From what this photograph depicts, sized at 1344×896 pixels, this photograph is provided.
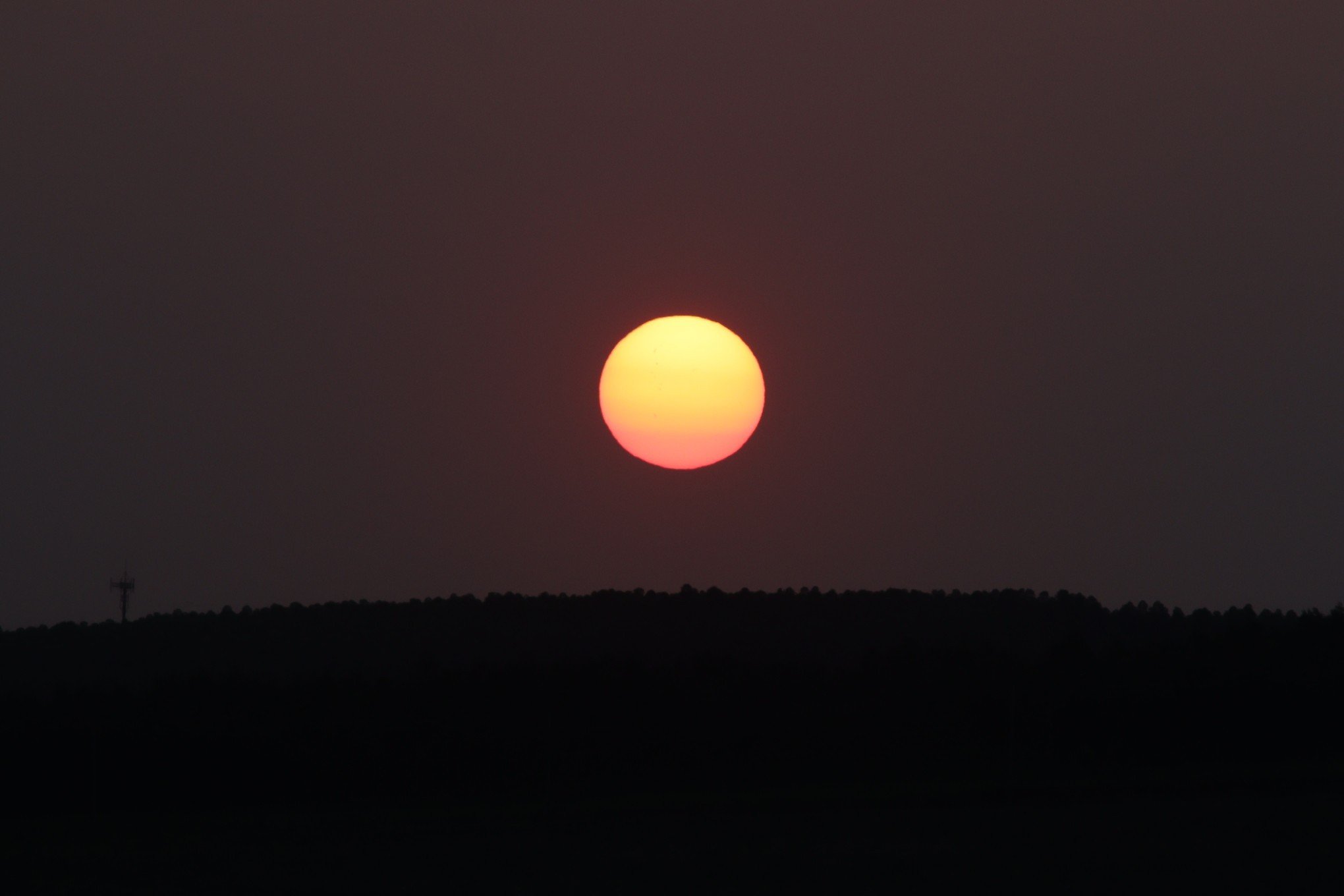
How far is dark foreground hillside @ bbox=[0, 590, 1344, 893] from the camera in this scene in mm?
25219

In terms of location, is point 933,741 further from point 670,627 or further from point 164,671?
point 164,671

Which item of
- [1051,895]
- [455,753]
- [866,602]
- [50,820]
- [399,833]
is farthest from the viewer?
[866,602]

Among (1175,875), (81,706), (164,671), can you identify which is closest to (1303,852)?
(1175,875)

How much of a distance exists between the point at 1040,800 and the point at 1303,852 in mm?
8165

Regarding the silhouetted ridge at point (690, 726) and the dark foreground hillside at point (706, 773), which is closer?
the dark foreground hillside at point (706, 773)

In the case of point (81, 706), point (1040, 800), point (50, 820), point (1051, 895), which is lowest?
point (1051, 895)

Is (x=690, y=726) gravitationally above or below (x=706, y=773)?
above

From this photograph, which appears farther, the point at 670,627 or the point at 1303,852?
the point at 670,627

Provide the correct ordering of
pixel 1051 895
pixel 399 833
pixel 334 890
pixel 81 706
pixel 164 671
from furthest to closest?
1. pixel 164 671
2. pixel 81 706
3. pixel 399 833
4. pixel 334 890
5. pixel 1051 895

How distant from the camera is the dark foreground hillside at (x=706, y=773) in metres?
25.2

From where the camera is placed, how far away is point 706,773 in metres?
42.9

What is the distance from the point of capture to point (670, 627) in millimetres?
80688

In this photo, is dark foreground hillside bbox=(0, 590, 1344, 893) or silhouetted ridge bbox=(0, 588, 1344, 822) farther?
silhouetted ridge bbox=(0, 588, 1344, 822)

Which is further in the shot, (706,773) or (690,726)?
(690,726)
